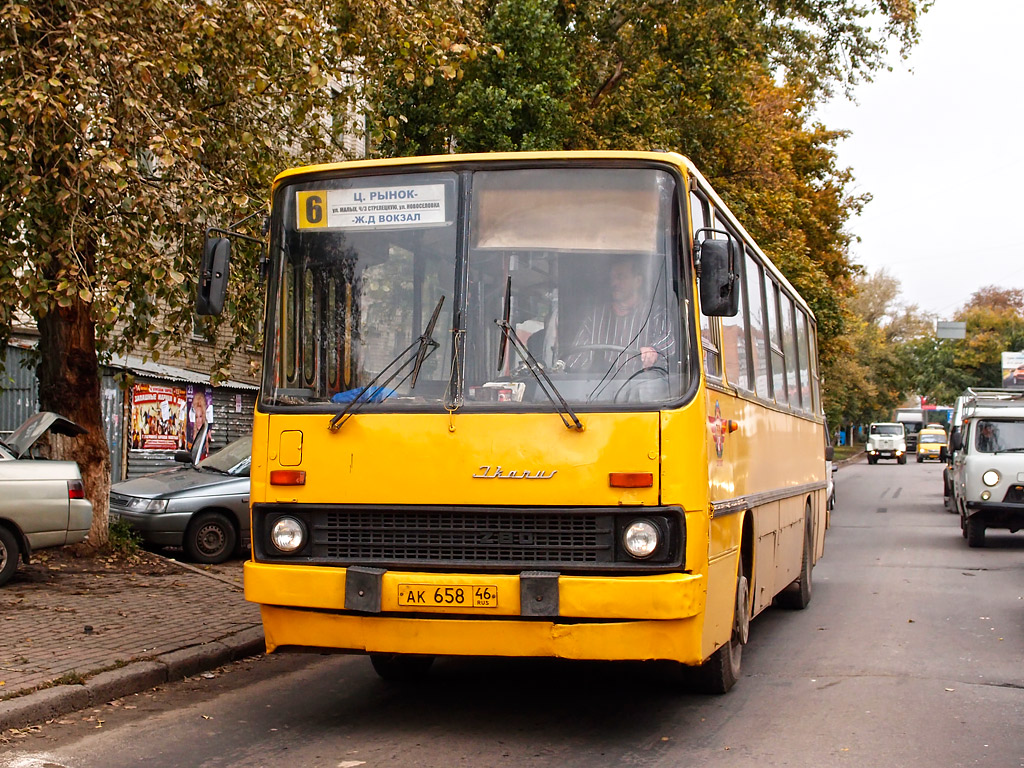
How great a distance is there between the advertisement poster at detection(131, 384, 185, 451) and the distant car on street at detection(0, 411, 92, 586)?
9345mm

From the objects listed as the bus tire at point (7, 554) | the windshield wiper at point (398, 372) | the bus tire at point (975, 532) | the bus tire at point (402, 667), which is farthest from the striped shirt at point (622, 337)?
the bus tire at point (975, 532)

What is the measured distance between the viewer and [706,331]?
6.55m

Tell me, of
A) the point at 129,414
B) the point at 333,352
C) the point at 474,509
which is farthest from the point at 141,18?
the point at 129,414

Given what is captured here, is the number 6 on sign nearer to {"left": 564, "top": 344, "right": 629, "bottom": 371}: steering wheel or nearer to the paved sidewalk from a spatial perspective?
{"left": 564, "top": 344, "right": 629, "bottom": 371}: steering wheel

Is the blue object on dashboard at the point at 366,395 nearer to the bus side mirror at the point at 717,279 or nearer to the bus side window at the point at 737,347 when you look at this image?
the bus side mirror at the point at 717,279

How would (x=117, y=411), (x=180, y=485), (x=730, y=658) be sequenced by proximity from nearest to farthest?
(x=730, y=658), (x=180, y=485), (x=117, y=411)

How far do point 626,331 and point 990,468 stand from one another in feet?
43.3

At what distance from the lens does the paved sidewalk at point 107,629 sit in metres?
7.14

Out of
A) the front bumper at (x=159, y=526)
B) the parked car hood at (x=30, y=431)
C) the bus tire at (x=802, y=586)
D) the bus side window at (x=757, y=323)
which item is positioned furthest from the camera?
the front bumper at (x=159, y=526)

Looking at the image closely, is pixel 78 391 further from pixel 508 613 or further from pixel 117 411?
pixel 508 613

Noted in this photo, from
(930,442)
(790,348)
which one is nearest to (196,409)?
(790,348)

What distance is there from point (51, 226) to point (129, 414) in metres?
10.2

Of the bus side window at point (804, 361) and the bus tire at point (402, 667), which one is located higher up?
the bus side window at point (804, 361)

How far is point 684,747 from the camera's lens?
242 inches
